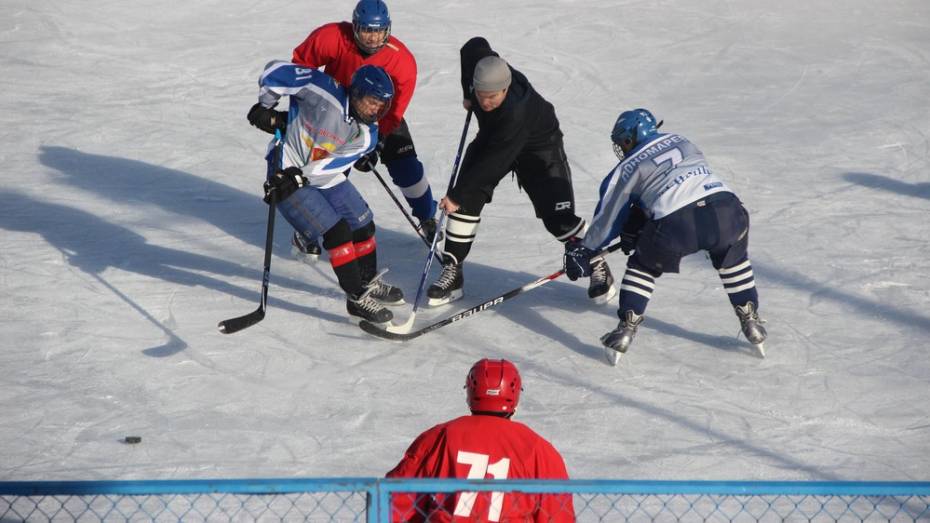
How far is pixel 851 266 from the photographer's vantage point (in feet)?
17.6

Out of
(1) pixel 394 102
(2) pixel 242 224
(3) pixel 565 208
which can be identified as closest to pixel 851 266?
(3) pixel 565 208

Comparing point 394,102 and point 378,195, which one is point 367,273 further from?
point 378,195

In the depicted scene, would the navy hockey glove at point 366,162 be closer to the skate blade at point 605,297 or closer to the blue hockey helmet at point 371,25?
the blue hockey helmet at point 371,25

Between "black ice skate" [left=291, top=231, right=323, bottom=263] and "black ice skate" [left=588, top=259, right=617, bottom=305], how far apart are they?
1.36 metres

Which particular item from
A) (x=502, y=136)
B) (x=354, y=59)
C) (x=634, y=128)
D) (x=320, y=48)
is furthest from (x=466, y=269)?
(x=634, y=128)

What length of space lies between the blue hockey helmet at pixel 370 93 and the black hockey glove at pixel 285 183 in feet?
1.11

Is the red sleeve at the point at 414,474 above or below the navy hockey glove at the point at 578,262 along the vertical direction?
above

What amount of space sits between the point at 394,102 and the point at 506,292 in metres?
0.99

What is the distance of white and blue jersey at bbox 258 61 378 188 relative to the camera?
4.55 m

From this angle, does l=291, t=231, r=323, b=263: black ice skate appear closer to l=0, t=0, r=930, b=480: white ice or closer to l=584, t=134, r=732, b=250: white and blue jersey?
l=0, t=0, r=930, b=480: white ice

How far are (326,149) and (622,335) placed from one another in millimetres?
1381

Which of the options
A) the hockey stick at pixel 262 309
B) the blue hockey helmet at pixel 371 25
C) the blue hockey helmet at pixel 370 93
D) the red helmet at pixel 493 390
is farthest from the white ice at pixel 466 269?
the red helmet at pixel 493 390

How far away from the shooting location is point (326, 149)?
459cm

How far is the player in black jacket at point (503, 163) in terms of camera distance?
469 cm
